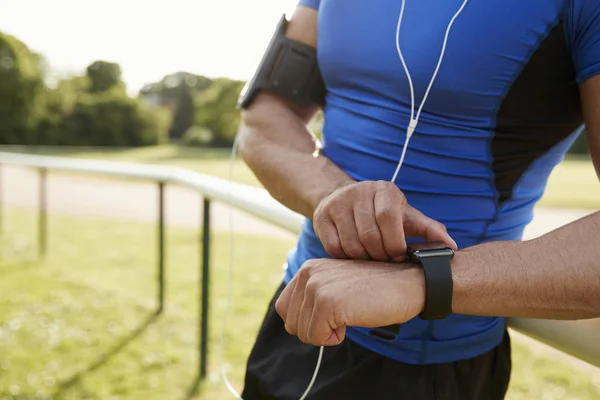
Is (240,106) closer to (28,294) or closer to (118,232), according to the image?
(28,294)

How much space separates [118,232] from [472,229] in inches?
316

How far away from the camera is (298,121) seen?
1.27m

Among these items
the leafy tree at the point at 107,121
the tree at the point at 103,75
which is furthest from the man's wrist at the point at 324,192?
the tree at the point at 103,75

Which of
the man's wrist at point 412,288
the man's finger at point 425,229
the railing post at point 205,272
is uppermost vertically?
the man's finger at point 425,229

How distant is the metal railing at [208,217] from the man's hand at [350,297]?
0.40 m

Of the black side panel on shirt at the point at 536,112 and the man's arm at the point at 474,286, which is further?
the black side panel on shirt at the point at 536,112

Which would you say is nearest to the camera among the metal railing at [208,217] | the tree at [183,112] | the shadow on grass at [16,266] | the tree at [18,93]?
the metal railing at [208,217]

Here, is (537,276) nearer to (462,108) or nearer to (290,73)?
(462,108)

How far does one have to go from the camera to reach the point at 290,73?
1.26m

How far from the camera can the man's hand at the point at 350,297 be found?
727 millimetres

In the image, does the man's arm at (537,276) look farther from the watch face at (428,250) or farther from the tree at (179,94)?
the tree at (179,94)

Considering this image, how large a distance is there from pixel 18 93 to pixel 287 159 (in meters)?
39.2

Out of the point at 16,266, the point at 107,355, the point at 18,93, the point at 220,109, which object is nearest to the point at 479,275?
the point at 107,355

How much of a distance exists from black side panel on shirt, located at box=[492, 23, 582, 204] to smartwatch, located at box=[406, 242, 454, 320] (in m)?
0.30
